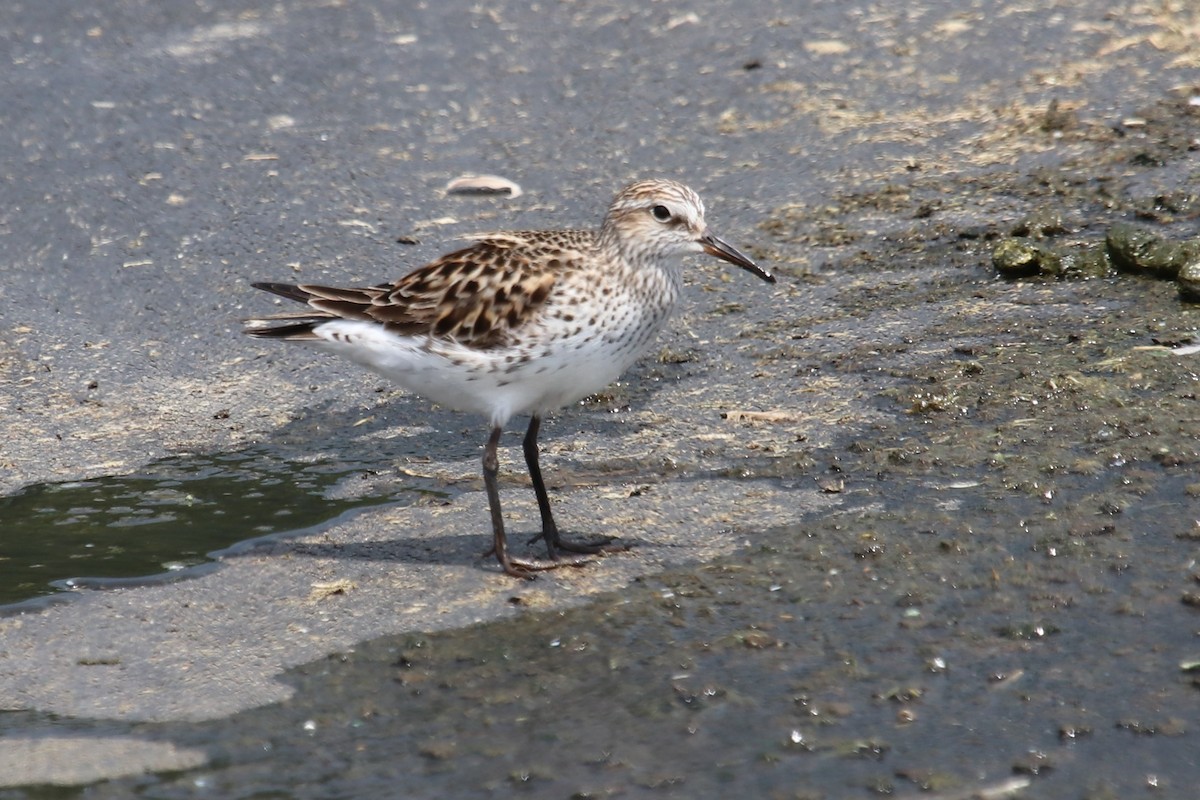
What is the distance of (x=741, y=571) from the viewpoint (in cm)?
557

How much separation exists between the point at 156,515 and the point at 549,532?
1.66 meters

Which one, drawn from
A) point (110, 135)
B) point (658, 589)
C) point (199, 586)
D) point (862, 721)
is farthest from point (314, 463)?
point (110, 135)

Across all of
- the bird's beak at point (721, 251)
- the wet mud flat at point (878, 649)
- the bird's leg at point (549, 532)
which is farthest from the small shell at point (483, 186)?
the bird's leg at point (549, 532)

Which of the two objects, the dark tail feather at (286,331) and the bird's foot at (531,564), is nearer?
the bird's foot at (531,564)

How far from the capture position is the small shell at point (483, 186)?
9.12m

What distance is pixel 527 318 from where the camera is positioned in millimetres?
5840

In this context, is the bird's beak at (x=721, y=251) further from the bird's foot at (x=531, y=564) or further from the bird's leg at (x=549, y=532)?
the bird's foot at (x=531, y=564)

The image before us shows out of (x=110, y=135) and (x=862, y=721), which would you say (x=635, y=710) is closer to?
(x=862, y=721)

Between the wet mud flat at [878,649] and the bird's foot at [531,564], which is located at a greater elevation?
the wet mud flat at [878,649]

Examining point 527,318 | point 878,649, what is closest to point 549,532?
point 527,318

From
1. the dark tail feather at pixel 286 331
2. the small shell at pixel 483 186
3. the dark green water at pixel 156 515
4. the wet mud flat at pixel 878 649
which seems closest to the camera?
the wet mud flat at pixel 878 649

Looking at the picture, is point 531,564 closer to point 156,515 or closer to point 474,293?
point 474,293

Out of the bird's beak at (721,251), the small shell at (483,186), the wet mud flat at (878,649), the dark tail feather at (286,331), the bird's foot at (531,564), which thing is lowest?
the bird's foot at (531,564)

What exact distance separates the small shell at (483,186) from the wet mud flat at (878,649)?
278 cm
